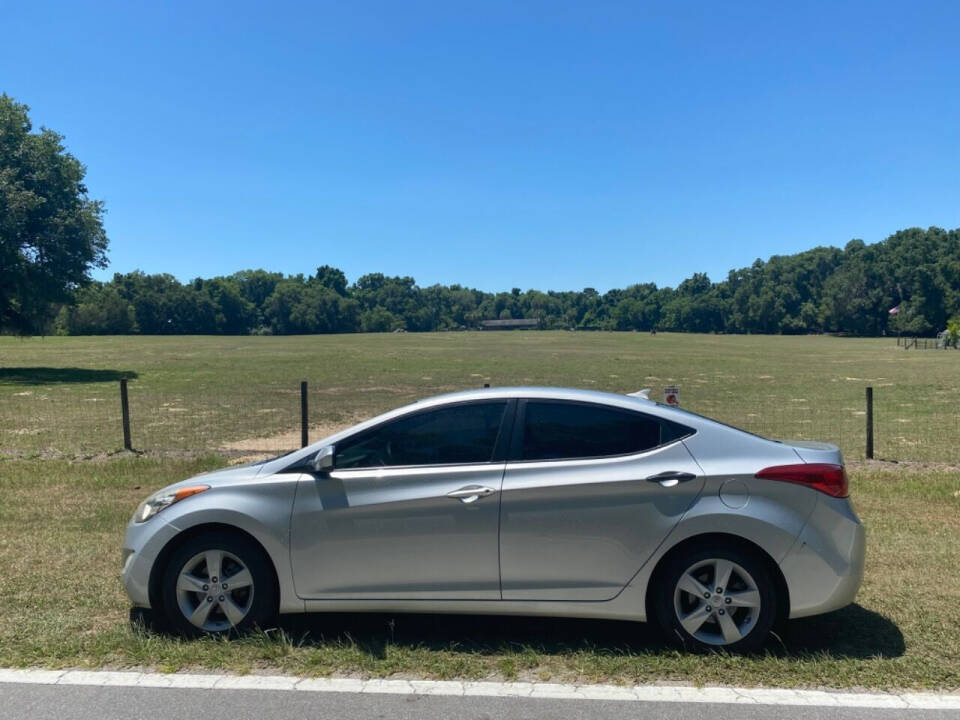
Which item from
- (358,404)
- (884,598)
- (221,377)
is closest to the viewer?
(884,598)

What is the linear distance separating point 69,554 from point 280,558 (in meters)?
3.02

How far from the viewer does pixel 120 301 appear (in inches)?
4998

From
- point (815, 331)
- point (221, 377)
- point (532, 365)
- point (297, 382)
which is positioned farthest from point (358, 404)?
point (815, 331)

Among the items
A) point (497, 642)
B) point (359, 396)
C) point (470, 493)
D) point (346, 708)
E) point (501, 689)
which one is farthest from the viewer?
point (359, 396)

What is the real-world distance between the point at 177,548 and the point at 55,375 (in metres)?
33.3

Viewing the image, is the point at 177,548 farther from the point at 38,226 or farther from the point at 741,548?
the point at 38,226

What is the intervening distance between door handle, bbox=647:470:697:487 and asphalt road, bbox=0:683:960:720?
1149mm

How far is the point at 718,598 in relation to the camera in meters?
4.24

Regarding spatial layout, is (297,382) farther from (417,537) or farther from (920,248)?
(920,248)

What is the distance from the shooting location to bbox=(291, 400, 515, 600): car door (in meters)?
4.30

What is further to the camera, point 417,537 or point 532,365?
point 532,365

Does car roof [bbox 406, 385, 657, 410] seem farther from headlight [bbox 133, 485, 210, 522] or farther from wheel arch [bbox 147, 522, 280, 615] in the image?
headlight [bbox 133, 485, 210, 522]

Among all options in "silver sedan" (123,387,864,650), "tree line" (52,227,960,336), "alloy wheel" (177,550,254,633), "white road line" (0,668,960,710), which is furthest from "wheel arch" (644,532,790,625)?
"tree line" (52,227,960,336)

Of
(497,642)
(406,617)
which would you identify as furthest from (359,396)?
(497,642)
